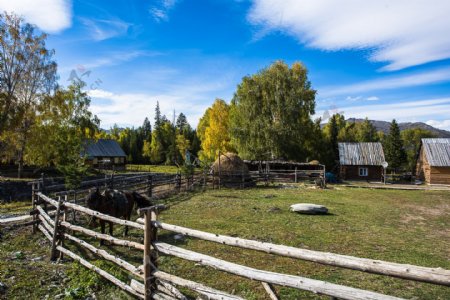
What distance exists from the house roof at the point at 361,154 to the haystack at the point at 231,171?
693 inches

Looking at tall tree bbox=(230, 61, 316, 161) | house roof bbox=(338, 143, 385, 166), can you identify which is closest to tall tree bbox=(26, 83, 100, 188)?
tall tree bbox=(230, 61, 316, 161)

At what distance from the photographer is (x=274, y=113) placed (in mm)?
37875

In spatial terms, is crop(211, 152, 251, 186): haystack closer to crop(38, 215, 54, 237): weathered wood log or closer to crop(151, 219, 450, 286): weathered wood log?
crop(38, 215, 54, 237): weathered wood log

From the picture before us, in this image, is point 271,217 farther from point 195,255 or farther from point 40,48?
point 40,48

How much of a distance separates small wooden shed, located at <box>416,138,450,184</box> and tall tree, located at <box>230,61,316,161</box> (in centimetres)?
1436

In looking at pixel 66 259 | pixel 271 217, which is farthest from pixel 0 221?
pixel 271 217

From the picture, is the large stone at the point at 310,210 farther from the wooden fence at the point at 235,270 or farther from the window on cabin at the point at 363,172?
the window on cabin at the point at 363,172

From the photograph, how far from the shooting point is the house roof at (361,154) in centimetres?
3612

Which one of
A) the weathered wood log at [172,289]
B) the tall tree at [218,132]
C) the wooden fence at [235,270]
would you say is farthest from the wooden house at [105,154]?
the weathered wood log at [172,289]

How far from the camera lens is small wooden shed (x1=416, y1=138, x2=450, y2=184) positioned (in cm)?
3234

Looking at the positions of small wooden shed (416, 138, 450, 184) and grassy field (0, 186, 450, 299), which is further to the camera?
small wooden shed (416, 138, 450, 184)

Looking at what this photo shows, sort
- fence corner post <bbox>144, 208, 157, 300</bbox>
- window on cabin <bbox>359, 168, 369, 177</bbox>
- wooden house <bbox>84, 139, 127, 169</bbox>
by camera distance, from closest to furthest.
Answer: fence corner post <bbox>144, 208, 157, 300</bbox> < window on cabin <bbox>359, 168, 369, 177</bbox> < wooden house <bbox>84, 139, 127, 169</bbox>

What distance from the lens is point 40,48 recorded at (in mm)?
28922

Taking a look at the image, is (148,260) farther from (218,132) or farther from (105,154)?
(105,154)
